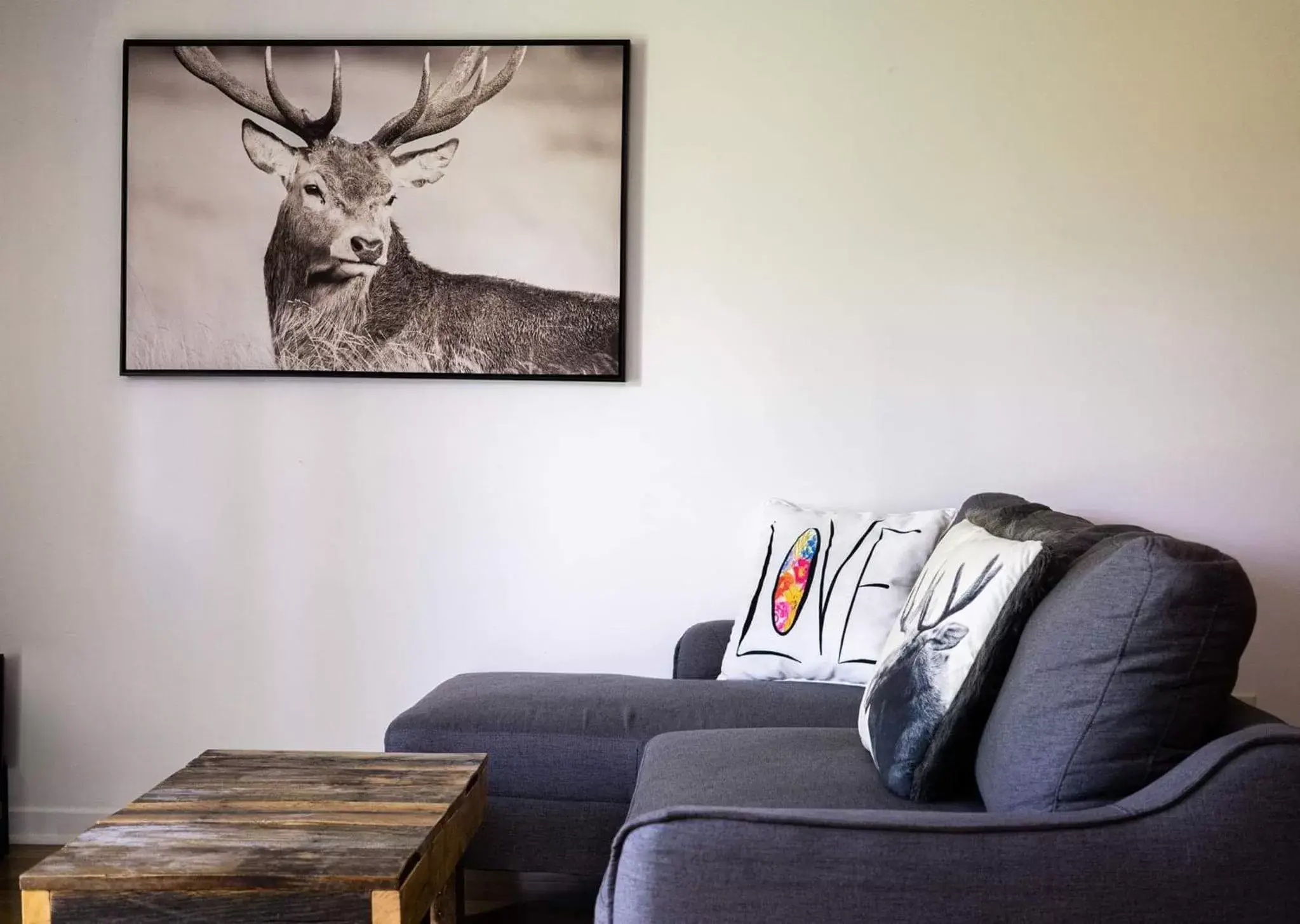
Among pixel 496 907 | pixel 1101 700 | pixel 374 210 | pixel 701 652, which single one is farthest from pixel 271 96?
pixel 1101 700

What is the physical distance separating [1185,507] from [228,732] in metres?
2.65

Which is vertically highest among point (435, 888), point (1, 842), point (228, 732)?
point (435, 888)

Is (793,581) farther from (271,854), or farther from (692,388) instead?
(271,854)

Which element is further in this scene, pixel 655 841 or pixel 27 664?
pixel 27 664

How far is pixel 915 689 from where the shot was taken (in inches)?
66.5

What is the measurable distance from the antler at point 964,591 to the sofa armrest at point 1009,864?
1.42 feet

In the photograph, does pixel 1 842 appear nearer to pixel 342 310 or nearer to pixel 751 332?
pixel 342 310

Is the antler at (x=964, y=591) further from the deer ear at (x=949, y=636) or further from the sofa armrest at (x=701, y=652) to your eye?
the sofa armrest at (x=701, y=652)

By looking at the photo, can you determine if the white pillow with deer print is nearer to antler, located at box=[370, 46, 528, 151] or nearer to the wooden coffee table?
the wooden coffee table

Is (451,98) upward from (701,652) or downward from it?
upward

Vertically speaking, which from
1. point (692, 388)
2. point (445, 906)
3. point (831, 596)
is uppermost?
point (692, 388)

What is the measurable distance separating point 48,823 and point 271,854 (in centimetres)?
194

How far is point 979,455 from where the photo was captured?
9.51 feet

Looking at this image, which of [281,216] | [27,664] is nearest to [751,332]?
[281,216]
